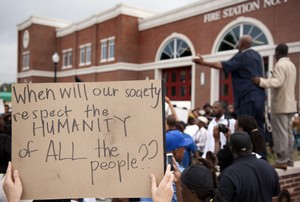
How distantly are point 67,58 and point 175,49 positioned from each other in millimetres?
15096

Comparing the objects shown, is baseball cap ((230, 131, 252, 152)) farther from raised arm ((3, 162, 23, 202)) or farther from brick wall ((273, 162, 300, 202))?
brick wall ((273, 162, 300, 202))

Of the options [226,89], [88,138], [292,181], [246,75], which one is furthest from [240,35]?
[88,138]

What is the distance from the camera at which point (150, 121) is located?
173 cm

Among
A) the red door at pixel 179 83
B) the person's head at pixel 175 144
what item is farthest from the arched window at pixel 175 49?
the person's head at pixel 175 144

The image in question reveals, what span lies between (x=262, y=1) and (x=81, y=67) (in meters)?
18.6

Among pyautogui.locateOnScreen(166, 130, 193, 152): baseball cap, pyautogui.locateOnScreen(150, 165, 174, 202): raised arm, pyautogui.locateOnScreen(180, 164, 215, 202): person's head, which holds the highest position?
pyautogui.locateOnScreen(166, 130, 193, 152): baseball cap

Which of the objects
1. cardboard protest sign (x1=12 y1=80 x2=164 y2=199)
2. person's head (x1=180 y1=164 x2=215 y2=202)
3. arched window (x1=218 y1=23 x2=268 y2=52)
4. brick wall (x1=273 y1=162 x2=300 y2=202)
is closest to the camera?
cardboard protest sign (x1=12 y1=80 x2=164 y2=199)

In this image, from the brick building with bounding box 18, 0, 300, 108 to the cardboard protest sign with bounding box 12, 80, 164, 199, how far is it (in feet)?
47.8

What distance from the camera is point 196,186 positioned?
2.29 m

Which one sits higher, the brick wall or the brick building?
the brick building

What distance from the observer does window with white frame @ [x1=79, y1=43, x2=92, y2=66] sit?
96.5 feet

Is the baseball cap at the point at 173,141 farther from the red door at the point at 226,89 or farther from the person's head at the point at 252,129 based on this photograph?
the red door at the point at 226,89

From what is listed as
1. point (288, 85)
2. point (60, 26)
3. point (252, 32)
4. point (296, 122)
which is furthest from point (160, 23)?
point (288, 85)

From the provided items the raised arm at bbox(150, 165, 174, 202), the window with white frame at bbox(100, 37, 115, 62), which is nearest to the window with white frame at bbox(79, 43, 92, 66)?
the window with white frame at bbox(100, 37, 115, 62)
